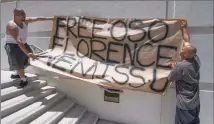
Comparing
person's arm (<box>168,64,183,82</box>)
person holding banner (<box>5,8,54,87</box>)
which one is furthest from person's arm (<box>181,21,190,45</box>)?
person holding banner (<box>5,8,54,87</box>)

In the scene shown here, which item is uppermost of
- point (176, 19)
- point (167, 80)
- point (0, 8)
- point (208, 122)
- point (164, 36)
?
point (0, 8)

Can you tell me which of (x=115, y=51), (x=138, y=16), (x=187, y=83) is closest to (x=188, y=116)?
(x=187, y=83)

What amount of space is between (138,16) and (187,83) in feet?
5.80

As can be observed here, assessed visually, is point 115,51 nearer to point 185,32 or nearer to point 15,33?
point 185,32

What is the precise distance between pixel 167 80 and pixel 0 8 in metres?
4.78

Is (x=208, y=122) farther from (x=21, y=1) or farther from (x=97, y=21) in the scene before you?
(x=21, y=1)

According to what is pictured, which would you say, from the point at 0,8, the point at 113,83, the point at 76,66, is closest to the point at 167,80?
the point at 113,83

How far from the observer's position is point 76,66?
498 cm

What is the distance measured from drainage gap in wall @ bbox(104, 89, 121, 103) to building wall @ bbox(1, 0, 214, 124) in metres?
0.09

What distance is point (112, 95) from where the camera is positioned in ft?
17.0

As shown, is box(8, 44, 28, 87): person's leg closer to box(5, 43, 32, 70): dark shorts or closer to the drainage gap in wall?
box(5, 43, 32, 70): dark shorts

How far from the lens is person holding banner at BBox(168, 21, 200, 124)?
3908 mm

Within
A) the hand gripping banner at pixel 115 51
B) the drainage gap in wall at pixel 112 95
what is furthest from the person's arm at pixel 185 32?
the drainage gap in wall at pixel 112 95

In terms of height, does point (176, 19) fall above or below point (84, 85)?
above
